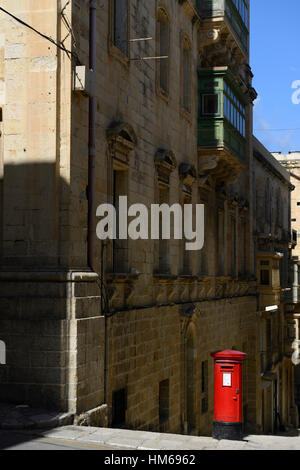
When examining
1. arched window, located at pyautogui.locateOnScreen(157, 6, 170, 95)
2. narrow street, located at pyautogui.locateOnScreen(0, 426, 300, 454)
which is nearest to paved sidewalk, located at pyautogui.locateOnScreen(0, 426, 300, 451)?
narrow street, located at pyautogui.locateOnScreen(0, 426, 300, 454)

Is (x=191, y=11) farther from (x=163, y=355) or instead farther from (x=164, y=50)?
(x=163, y=355)

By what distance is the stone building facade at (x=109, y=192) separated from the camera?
12.3m

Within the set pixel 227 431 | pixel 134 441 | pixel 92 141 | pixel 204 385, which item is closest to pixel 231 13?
pixel 204 385

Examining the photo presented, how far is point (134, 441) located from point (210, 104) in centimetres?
1345

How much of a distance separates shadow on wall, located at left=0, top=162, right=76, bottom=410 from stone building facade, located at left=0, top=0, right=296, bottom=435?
0.07 feet

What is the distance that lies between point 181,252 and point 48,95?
8.58 meters

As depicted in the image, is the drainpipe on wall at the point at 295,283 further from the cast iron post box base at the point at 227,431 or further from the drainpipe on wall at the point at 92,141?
the drainpipe on wall at the point at 92,141

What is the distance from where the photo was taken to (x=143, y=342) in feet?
53.4

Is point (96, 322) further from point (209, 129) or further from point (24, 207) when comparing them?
point (209, 129)

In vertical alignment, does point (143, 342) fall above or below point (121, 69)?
below

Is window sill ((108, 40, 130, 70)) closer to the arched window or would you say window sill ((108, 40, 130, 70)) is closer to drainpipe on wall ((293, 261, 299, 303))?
the arched window

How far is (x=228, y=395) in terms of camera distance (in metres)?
13.4
